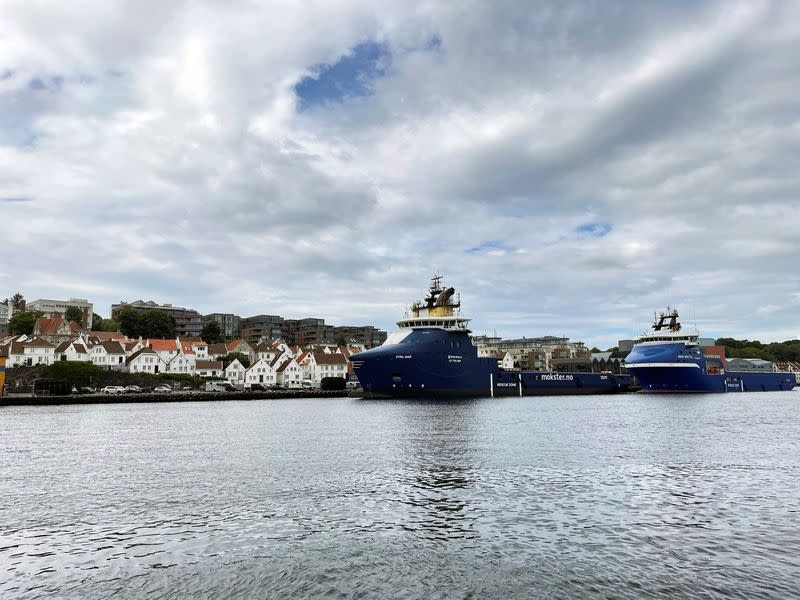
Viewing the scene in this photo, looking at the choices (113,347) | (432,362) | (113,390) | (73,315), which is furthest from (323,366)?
(73,315)

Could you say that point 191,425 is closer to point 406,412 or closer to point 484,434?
point 406,412

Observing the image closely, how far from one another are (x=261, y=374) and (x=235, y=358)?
12.4 meters

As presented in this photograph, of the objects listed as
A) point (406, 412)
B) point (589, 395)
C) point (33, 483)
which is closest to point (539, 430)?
point (406, 412)

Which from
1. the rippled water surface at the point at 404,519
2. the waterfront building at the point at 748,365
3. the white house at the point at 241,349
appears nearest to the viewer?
the rippled water surface at the point at 404,519

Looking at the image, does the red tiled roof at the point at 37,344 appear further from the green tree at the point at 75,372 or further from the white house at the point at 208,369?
the white house at the point at 208,369

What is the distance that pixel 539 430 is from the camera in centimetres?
3797

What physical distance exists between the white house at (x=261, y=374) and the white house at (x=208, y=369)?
677 centimetres

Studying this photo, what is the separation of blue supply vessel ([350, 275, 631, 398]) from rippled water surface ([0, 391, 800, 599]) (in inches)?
1491

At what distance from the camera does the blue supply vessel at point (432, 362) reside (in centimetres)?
7012

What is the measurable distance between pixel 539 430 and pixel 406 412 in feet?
56.0

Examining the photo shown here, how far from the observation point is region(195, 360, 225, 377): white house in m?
134

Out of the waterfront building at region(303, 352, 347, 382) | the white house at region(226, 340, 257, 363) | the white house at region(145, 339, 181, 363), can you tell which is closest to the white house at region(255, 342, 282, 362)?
the white house at region(226, 340, 257, 363)

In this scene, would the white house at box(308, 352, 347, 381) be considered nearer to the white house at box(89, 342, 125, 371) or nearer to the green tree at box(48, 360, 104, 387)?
the white house at box(89, 342, 125, 371)

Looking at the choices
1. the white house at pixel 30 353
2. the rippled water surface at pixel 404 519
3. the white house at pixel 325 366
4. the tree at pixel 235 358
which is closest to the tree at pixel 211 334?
the tree at pixel 235 358
